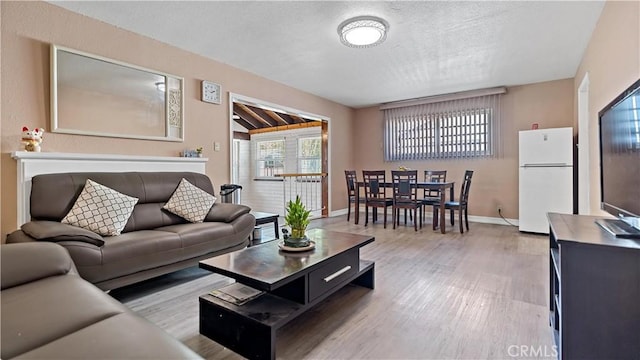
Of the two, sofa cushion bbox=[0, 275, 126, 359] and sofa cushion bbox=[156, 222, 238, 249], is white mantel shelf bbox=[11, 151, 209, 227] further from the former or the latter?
sofa cushion bbox=[0, 275, 126, 359]

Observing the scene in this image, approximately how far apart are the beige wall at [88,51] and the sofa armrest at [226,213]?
40.3 inches

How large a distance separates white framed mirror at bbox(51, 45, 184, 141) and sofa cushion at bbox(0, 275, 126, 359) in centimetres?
206

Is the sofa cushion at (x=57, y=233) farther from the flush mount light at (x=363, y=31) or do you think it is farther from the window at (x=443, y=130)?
the window at (x=443, y=130)

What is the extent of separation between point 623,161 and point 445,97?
4.37 m

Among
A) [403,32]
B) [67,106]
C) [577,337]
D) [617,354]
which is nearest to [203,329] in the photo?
[577,337]

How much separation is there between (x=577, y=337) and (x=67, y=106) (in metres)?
3.90

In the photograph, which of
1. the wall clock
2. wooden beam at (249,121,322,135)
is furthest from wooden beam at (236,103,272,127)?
the wall clock

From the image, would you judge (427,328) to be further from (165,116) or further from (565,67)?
(565,67)

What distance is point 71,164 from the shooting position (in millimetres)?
2588

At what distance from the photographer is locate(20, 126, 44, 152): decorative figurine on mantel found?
7.82ft

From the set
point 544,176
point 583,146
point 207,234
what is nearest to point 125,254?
point 207,234

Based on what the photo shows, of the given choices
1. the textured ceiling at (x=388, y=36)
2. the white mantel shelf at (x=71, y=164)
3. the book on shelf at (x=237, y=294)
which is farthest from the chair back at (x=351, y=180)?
the book on shelf at (x=237, y=294)

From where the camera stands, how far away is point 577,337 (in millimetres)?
1209

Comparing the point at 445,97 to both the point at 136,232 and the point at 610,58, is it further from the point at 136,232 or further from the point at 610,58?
the point at 136,232
